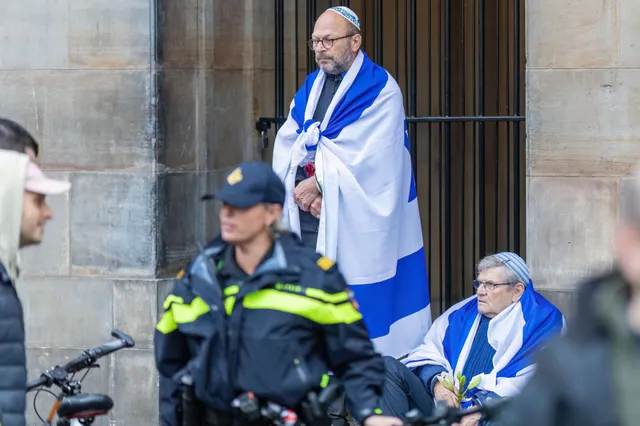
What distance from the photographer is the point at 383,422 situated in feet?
14.0

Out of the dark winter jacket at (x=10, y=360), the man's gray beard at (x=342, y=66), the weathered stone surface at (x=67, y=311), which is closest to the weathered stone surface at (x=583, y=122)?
the man's gray beard at (x=342, y=66)

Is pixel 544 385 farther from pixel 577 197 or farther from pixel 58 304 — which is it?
pixel 58 304

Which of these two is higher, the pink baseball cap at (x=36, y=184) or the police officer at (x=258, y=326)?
the pink baseball cap at (x=36, y=184)

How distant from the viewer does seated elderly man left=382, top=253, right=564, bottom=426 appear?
645 cm

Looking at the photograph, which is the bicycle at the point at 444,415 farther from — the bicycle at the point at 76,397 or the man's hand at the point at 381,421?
the bicycle at the point at 76,397

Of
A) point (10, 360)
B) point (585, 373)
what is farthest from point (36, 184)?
point (585, 373)

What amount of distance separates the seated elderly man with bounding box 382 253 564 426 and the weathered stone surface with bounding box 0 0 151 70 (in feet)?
6.72

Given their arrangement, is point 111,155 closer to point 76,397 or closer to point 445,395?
point 445,395

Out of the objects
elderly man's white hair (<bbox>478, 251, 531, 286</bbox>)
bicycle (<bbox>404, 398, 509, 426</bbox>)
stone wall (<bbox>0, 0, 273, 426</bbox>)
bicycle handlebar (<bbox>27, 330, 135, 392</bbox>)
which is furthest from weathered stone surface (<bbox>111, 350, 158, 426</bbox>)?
bicycle (<bbox>404, 398, 509, 426</bbox>)

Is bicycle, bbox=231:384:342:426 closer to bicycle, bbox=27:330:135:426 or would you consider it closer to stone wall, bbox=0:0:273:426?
bicycle, bbox=27:330:135:426

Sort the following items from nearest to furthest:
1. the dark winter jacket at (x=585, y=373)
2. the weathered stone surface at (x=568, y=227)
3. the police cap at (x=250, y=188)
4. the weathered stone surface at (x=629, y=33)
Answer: the dark winter jacket at (x=585, y=373)
the police cap at (x=250, y=188)
the weathered stone surface at (x=629, y=33)
the weathered stone surface at (x=568, y=227)

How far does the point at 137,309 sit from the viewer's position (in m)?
7.38

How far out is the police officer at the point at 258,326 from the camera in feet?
14.2

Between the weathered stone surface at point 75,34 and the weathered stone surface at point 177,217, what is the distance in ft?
2.11
